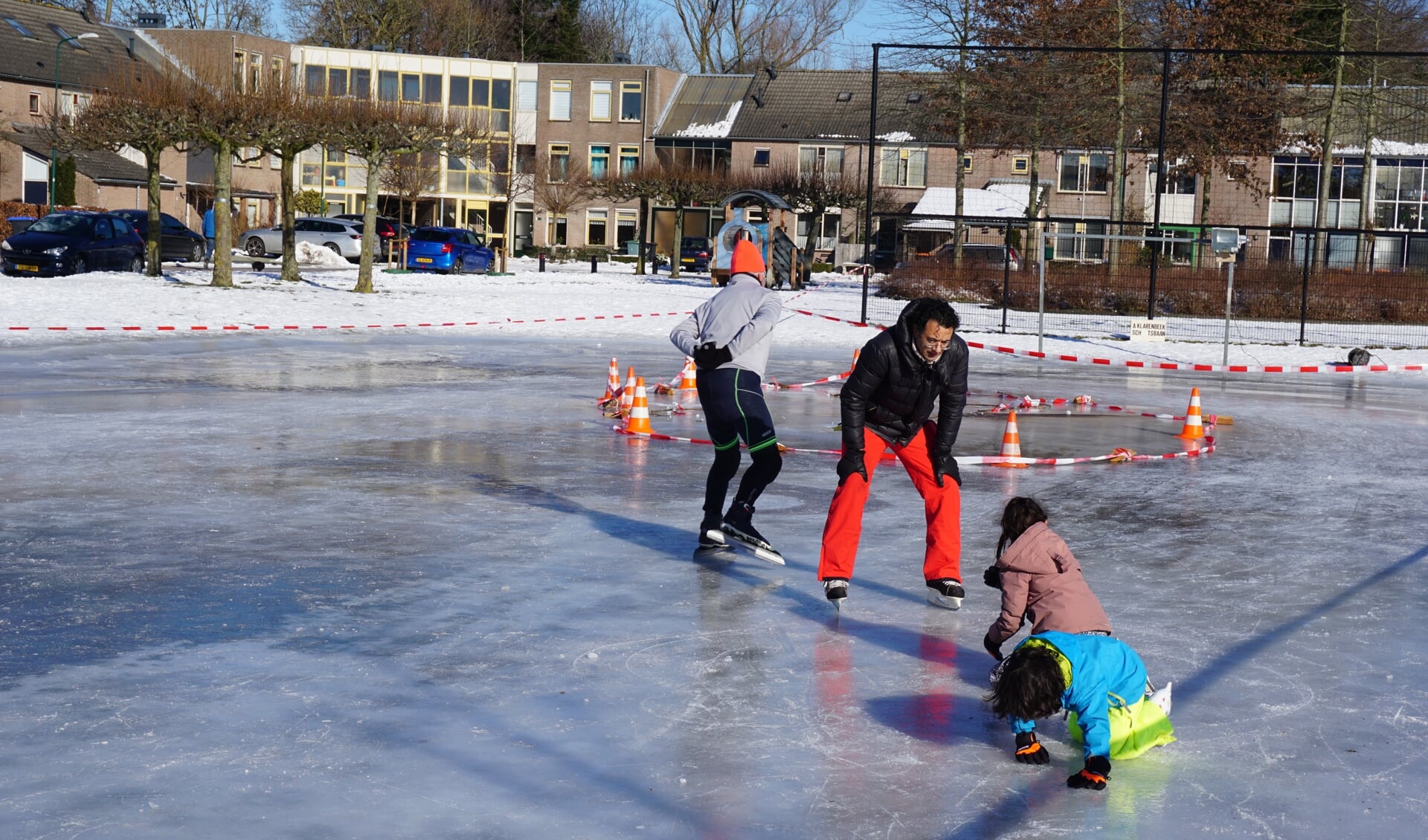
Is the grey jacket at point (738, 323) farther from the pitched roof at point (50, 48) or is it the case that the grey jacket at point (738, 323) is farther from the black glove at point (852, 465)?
the pitched roof at point (50, 48)

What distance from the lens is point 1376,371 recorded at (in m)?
22.7

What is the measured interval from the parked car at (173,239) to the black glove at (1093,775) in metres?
40.5

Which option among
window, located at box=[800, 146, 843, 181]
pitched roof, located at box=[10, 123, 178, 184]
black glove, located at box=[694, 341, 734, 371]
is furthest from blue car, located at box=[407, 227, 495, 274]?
black glove, located at box=[694, 341, 734, 371]

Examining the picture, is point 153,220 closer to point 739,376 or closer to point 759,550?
point 739,376

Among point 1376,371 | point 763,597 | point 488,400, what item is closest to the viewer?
point 763,597

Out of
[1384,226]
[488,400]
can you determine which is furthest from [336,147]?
[1384,226]

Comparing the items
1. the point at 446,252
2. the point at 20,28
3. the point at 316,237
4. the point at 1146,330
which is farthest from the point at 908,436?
the point at 20,28

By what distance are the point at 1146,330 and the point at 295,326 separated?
14.4 m

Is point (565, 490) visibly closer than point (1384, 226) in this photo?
Yes

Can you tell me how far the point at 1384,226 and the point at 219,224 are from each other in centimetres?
4292

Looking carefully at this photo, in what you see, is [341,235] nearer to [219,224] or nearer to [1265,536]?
[219,224]

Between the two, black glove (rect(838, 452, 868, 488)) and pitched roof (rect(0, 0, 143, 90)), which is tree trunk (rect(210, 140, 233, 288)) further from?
black glove (rect(838, 452, 868, 488))

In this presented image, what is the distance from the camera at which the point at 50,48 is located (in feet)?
196

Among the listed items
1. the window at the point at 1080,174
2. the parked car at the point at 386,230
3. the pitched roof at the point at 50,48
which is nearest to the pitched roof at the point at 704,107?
the window at the point at 1080,174
